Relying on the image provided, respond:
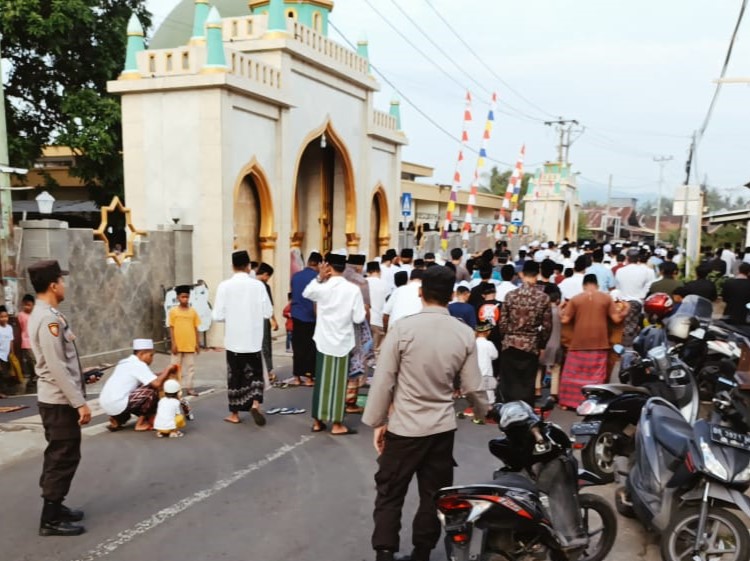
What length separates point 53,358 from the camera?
3.97 m

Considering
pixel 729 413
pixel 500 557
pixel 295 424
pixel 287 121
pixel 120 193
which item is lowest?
pixel 295 424

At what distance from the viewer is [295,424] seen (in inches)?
264

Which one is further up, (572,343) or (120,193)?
(120,193)

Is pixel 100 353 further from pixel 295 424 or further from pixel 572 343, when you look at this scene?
pixel 572 343

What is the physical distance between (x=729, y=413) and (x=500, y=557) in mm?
1973

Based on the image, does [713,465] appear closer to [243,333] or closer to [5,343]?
[243,333]

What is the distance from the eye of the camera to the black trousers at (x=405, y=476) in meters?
3.47

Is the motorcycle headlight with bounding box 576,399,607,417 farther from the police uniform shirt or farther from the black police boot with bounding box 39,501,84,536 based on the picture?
the black police boot with bounding box 39,501,84,536

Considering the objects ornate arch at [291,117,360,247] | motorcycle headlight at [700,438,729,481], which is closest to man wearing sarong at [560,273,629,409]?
motorcycle headlight at [700,438,729,481]

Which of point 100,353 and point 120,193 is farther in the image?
point 120,193

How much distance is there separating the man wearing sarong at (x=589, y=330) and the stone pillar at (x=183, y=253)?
6.66m

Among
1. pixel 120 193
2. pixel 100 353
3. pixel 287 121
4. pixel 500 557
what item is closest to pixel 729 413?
pixel 500 557

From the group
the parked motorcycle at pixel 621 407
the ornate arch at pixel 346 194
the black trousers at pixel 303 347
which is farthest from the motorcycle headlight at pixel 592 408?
the ornate arch at pixel 346 194

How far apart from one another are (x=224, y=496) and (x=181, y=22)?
1609 centimetres
